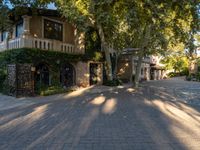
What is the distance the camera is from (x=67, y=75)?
19875 millimetres

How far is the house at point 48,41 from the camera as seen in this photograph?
1633 centimetres

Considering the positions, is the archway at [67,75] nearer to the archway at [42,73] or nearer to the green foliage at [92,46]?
the archway at [42,73]

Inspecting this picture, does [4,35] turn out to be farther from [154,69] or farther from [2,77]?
[154,69]

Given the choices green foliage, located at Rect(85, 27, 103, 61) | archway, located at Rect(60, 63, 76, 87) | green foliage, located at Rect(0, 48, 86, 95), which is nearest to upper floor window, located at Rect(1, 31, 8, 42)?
green foliage, located at Rect(0, 48, 86, 95)

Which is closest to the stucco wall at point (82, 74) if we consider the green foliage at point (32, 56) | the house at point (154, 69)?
the green foliage at point (32, 56)

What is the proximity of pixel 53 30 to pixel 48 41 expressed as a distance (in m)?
1.84

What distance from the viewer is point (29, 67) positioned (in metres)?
14.5

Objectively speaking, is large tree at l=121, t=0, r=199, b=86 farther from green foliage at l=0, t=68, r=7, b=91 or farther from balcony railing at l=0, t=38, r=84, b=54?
green foliage at l=0, t=68, r=7, b=91

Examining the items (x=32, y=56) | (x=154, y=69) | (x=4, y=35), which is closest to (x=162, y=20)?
(x=32, y=56)

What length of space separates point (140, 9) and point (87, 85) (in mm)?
9073

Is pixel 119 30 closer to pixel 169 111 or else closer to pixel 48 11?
pixel 48 11

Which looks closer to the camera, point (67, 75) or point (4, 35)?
point (67, 75)

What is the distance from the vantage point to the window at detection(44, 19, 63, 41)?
59.9 ft

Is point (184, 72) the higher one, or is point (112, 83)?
point (184, 72)
